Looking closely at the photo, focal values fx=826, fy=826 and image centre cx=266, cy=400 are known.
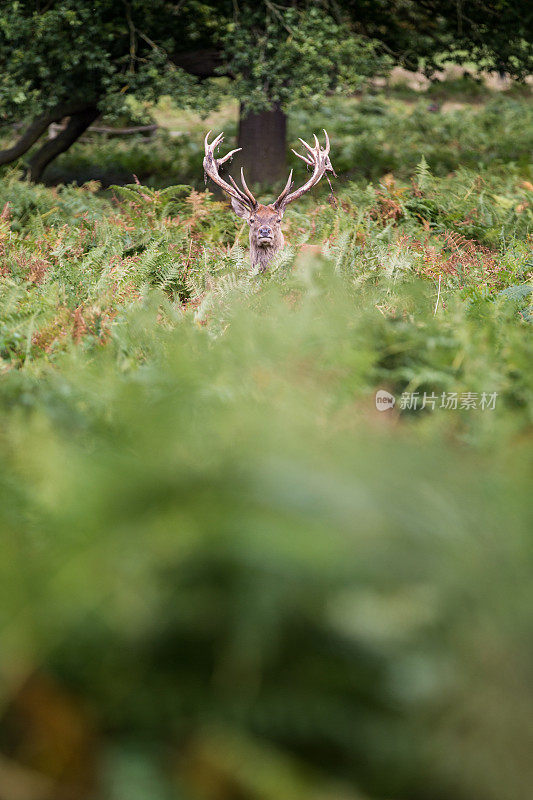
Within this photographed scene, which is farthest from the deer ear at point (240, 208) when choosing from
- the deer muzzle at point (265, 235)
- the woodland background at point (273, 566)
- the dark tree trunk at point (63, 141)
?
the dark tree trunk at point (63, 141)

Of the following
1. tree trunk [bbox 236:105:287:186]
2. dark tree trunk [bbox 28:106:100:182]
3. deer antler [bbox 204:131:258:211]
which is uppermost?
deer antler [bbox 204:131:258:211]

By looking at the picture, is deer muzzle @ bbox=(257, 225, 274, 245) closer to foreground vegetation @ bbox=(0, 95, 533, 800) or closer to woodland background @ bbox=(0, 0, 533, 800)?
woodland background @ bbox=(0, 0, 533, 800)

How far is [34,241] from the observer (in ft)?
26.1

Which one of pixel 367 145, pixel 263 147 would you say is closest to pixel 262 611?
pixel 263 147

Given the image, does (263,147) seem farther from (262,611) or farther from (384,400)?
(262,611)

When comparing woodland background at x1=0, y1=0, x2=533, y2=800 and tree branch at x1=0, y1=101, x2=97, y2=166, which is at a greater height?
woodland background at x1=0, y1=0, x2=533, y2=800

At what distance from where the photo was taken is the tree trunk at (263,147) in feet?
48.3

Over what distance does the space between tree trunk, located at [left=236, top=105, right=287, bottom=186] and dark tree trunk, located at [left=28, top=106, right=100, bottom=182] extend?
9.98 ft

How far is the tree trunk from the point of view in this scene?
14711mm

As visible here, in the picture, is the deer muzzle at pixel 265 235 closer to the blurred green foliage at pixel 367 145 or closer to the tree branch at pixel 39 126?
the blurred green foliage at pixel 367 145

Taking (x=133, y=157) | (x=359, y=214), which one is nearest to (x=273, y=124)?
(x=133, y=157)

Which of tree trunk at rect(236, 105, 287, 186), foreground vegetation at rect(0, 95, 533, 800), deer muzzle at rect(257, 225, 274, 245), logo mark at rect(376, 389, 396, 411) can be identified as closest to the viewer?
foreground vegetation at rect(0, 95, 533, 800)

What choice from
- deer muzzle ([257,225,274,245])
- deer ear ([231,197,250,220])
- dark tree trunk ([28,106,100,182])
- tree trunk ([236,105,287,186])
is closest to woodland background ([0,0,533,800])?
deer muzzle ([257,225,274,245])

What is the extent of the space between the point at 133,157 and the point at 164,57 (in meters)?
4.74
